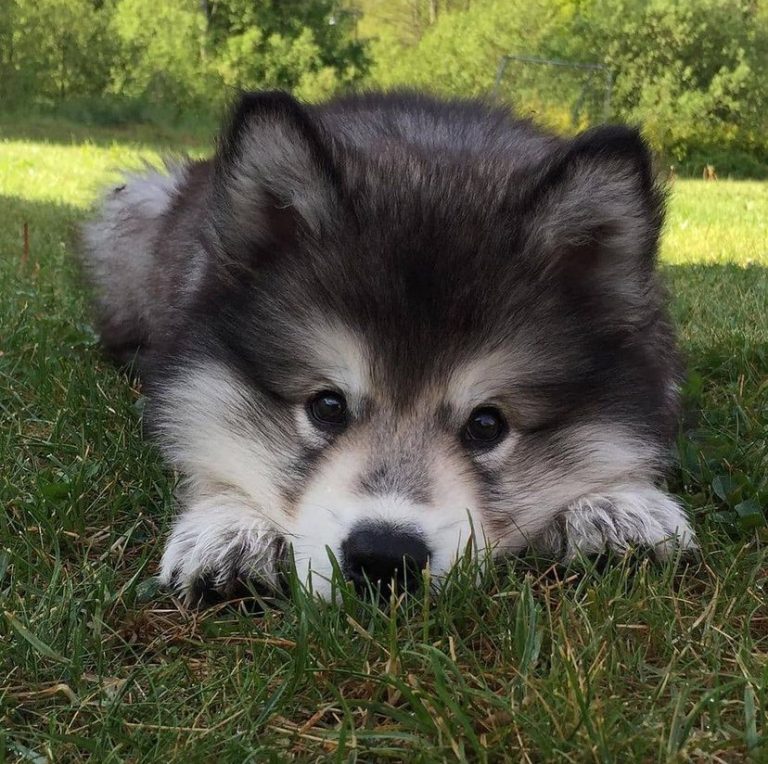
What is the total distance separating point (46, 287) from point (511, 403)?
13.3ft

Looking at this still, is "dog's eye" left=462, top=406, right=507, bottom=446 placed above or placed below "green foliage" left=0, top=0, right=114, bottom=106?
above

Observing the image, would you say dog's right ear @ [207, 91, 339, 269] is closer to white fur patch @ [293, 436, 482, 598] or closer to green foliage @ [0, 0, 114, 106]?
white fur patch @ [293, 436, 482, 598]

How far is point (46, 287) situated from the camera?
5723 millimetres

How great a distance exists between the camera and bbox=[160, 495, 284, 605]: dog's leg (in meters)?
2.42

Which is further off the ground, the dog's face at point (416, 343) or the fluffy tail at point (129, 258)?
the dog's face at point (416, 343)

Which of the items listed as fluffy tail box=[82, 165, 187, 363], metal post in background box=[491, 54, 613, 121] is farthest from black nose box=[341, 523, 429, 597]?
metal post in background box=[491, 54, 613, 121]

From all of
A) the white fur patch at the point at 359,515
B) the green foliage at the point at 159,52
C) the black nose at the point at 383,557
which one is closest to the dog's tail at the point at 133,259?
the white fur patch at the point at 359,515

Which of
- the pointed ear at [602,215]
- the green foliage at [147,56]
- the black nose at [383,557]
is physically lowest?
the green foliage at [147,56]

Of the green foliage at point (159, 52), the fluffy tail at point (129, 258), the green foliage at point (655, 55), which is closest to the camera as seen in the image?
the fluffy tail at point (129, 258)

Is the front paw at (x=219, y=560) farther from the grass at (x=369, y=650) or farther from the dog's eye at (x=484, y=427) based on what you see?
the dog's eye at (x=484, y=427)

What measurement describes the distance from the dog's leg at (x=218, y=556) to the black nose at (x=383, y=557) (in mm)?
344

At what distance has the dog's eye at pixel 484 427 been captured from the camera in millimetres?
2527

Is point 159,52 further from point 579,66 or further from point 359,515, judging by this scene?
point 359,515

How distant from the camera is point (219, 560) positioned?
2457 millimetres
